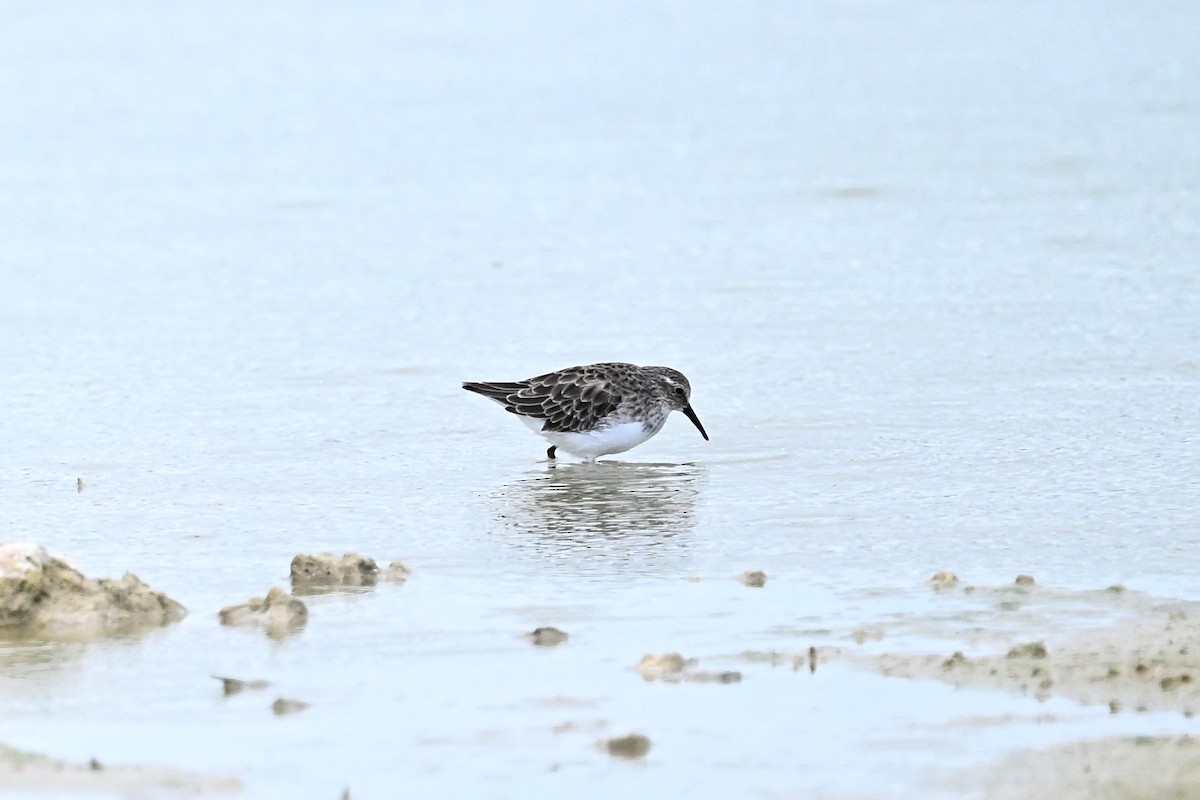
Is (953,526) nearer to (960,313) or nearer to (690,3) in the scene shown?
(960,313)

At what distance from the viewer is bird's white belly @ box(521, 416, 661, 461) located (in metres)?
9.19

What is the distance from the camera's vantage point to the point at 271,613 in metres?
6.15

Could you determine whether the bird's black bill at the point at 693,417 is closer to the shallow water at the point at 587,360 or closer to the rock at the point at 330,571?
the shallow water at the point at 587,360

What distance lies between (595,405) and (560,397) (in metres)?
0.24

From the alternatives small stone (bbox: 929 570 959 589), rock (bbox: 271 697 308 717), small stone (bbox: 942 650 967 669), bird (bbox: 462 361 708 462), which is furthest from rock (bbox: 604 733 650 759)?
bird (bbox: 462 361 708 462)

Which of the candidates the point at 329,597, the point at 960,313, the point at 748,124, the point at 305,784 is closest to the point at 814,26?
the point at 748,124

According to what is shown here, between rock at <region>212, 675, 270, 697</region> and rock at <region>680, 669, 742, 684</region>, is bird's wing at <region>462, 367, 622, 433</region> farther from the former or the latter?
rock at <region>212, 675, 270, 697</region>

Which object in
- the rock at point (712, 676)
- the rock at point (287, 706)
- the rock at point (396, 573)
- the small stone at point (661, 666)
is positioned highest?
the rock at point (396, 573)

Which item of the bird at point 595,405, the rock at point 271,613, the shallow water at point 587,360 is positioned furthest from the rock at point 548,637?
the bird at point 595,405

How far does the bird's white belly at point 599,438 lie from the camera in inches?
362

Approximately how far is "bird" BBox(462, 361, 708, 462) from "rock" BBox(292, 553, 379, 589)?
2.61 meters

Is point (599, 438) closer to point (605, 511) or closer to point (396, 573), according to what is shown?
point (605, 511)

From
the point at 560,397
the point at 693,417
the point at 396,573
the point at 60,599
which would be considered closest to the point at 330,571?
the point at 396,573

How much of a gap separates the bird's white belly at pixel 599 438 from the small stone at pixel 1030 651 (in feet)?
12.7
